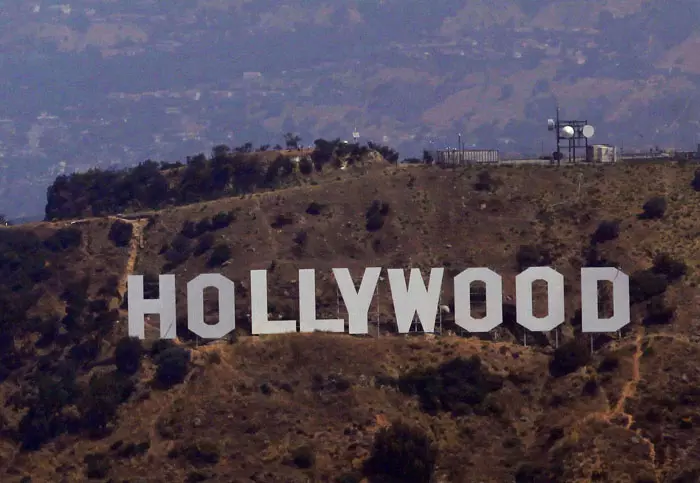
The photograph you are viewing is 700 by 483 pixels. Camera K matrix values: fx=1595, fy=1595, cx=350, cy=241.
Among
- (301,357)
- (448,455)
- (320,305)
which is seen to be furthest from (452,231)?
(448,455)

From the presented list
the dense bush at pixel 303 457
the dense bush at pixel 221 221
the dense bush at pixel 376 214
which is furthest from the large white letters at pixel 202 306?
the dense bush at pixel 221 221

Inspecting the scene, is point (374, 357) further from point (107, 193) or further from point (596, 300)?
point (107, 193)

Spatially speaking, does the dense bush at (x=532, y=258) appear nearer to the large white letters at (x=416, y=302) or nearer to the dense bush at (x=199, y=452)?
the large white letters at (x=416, y=302)

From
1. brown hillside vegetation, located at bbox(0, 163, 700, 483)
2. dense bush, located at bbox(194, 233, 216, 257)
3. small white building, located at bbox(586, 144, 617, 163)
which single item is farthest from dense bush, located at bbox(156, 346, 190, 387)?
small white building, located at bbox(586, 144, 617, 163)

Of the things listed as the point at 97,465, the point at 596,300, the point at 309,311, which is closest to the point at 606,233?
the point at 596,300

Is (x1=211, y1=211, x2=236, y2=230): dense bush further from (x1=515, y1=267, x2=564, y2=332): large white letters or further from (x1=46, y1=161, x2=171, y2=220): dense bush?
(x1=515, y1=267, x2=564, y2=332): large white letters

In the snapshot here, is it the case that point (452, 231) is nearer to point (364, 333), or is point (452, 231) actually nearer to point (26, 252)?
point (364, 333)
